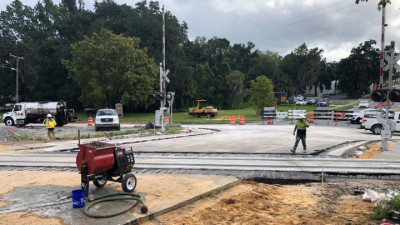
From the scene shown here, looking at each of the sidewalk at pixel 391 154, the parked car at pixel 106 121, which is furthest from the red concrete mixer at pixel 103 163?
the parked car at pixel 106 121

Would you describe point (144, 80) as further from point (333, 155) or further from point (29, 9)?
point (29, 9)

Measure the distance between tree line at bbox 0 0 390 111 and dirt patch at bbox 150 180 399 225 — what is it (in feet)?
116

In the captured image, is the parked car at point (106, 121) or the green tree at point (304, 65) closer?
the parked car at point (106, 121)

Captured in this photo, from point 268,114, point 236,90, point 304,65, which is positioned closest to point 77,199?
point 268,114

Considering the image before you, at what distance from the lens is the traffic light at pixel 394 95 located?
1137 cm

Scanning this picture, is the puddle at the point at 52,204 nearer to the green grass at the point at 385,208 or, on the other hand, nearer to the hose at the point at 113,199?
the hose at the point at 113,199

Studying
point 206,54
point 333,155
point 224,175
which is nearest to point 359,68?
point 206,54

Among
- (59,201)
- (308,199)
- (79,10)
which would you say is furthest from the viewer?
(79,10)

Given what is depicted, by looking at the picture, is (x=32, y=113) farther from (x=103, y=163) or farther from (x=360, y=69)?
(x=360, y=69)

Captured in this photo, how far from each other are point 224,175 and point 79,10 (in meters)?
73.7

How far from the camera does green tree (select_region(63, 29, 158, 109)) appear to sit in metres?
46.2

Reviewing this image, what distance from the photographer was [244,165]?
32.0 ft

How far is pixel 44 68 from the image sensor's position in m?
62.1

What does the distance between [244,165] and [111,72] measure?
40.5 m
